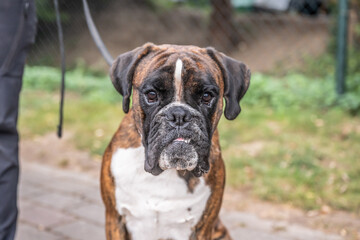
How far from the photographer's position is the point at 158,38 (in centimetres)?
1151

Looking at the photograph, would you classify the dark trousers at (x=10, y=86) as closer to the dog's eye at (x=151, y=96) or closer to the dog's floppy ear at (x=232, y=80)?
the dog's eye at (x=151, y=96)

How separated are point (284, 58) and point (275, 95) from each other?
207 cm

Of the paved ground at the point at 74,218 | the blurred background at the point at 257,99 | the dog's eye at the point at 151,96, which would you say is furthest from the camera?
the blurred background at the point at 257,99

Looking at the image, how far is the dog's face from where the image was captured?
2.26 meters

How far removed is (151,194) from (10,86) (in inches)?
42.3

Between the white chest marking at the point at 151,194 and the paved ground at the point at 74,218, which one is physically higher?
the white chest marking at the point at 151,194

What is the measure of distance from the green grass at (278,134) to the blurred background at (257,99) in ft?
0.04

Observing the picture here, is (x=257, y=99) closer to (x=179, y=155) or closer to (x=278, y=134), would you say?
(x=278, y=134)

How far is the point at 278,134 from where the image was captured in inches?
220

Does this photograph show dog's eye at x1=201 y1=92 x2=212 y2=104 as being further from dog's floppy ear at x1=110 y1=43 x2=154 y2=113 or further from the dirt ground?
the dirt ground

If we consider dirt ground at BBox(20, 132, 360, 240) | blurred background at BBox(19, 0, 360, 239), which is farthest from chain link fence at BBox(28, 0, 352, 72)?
dirt ground at BBox(20, 132, 360, 240)

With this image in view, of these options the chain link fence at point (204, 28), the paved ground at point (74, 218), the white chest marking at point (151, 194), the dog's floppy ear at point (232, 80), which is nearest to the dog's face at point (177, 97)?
the dog's floppy ear at point (232, 80)

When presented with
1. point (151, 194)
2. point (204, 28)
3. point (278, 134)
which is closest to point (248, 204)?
point (278, 134)

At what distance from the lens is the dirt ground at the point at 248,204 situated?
3943 millimetres
